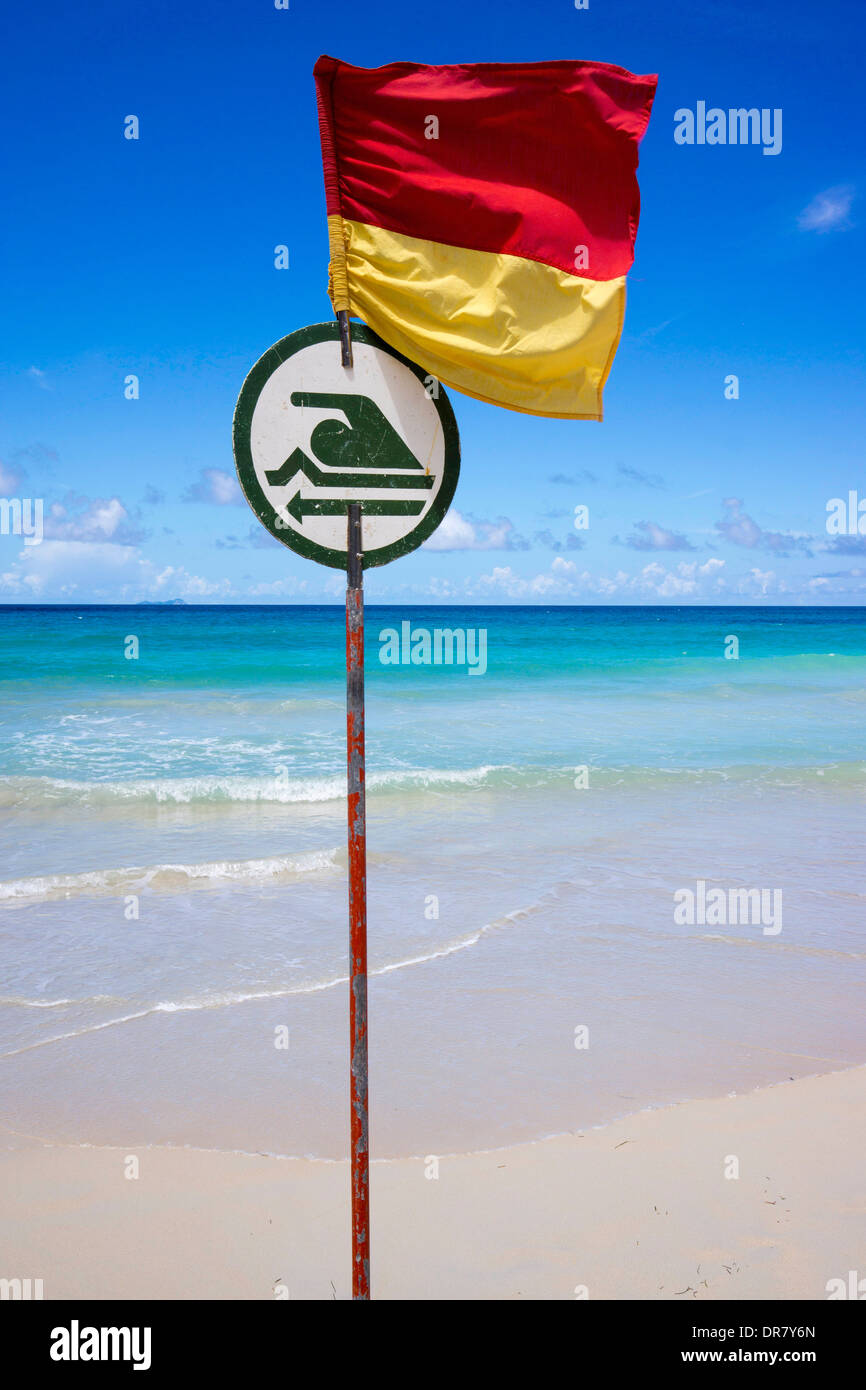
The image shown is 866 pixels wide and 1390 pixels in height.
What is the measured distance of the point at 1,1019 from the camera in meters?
5.79

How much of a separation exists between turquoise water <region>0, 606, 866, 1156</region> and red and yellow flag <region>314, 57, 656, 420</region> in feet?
11.4

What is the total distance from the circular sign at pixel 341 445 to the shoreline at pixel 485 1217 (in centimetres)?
266

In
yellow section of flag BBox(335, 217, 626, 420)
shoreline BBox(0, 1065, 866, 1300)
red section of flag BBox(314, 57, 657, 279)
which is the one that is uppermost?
red section of flag BBox(314, 57, 657, 279)

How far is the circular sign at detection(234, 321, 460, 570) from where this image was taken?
2.39 metres

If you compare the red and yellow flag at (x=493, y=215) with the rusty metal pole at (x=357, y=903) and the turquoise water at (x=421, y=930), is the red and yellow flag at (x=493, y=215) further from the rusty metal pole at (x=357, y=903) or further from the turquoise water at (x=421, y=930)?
the turquoise water at (x=421, y=930)

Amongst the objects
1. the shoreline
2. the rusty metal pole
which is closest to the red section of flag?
the rusty metal pole

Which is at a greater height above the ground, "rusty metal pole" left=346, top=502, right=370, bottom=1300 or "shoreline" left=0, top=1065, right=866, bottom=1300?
"rusty metal pole" left=346, top=502, right=370, bottom=1300

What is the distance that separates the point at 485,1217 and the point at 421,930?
11.7ft

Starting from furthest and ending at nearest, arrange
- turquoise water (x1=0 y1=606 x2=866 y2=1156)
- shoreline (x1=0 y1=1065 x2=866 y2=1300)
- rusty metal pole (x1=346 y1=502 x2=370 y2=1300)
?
turquoise water (x1=0 y1=606 x2=866 y2=1156) < shoreline (x1=0 y1=1065 x2=866 y2=1300) < rusty metal pole (x1=346 y1=502 x2=370 y2=1300)

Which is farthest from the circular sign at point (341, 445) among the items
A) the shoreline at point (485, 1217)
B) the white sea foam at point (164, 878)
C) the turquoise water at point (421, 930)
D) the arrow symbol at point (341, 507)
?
the white sea foam at point (164, 878)

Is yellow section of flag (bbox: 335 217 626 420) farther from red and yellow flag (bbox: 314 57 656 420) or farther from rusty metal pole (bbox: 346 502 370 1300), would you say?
rusty metal pole (bbox: 346 502 370 1300)

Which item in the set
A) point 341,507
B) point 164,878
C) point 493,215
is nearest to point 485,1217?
point 341,507
